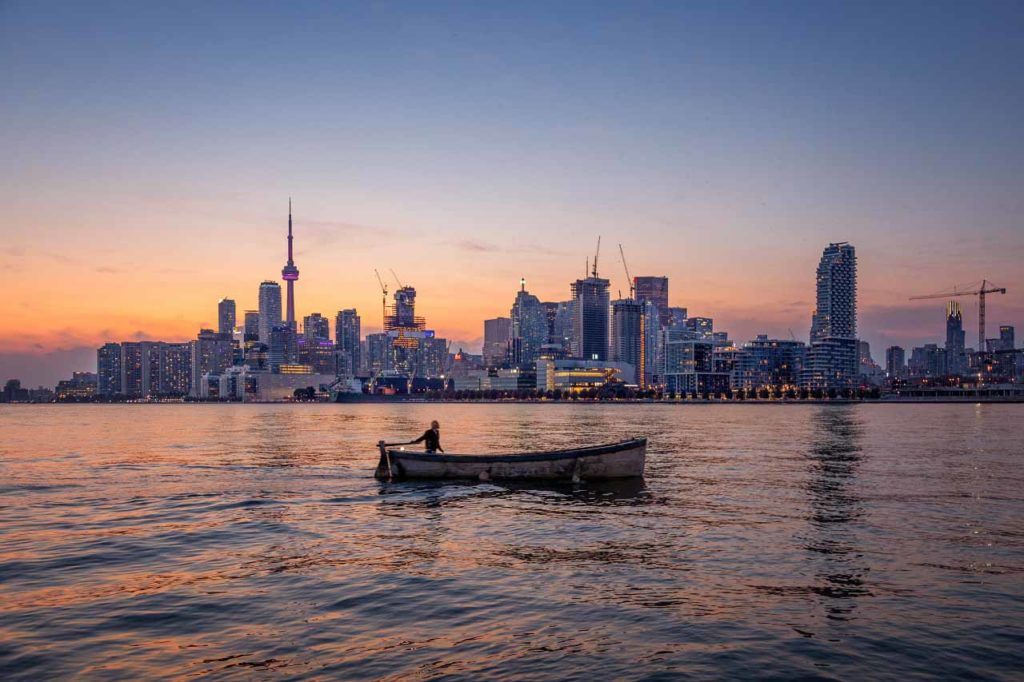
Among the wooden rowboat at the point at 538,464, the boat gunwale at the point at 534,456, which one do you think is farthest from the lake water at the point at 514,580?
the boat gunwale at the point at 534,456

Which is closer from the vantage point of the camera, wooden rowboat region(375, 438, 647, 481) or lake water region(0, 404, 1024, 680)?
Answer: lake water region(0, 404, 1024, 680)

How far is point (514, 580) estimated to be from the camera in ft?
72.3

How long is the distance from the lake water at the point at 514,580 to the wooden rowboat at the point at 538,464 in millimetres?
1483

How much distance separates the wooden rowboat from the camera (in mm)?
44156

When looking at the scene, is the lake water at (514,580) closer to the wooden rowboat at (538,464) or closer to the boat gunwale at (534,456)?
the wooden rowboat at (538,464)

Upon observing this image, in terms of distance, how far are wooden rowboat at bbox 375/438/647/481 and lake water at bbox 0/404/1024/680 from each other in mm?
1483

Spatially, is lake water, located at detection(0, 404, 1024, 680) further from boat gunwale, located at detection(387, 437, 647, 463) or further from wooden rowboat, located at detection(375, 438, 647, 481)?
boat gunwale, located at detection(387, 437, 647, 463)

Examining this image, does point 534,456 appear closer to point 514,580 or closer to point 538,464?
point 538,464

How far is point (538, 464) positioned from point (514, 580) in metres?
22.3

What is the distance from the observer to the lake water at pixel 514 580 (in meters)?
15.8

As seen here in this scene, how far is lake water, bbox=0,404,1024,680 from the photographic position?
1584 cm

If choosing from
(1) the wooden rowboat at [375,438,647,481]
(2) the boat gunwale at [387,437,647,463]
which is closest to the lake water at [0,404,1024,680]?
(1) the wooden rowboat at [375,438,647,481]

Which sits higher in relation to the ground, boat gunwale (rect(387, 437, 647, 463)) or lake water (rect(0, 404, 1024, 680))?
boat gunwale (rect(387, 437, 647, 463))

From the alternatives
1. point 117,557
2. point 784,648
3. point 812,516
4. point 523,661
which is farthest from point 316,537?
point 812,516
